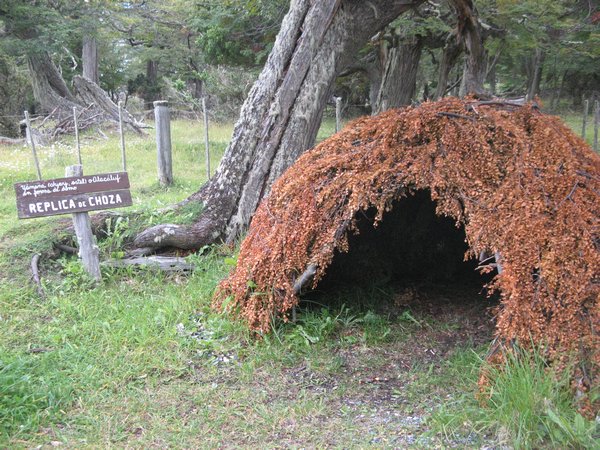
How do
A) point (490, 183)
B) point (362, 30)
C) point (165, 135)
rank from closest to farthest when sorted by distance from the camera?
point (490, 183) → point (362, 30) → point (165, 135)

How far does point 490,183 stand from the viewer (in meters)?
3.81

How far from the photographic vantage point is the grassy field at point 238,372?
319 centimetres

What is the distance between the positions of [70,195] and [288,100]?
7.99 ft

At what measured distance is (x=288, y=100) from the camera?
6.04 m

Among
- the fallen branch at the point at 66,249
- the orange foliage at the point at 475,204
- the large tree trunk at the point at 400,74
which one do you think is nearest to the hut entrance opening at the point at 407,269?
the orange foliage at the point at 475,204

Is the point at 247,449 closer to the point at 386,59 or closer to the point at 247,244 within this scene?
the point at 247,244

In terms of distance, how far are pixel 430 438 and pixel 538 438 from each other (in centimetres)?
57

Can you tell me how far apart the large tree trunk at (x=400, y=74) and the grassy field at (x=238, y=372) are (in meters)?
6.43

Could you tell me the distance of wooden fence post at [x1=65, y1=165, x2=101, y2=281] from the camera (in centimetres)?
538

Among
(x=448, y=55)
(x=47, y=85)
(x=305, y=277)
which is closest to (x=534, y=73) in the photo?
(x=448, y=55)

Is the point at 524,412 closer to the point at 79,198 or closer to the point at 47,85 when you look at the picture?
the point at 79,198

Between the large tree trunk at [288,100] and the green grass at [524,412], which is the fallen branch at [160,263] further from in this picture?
the green grass at [524,412]

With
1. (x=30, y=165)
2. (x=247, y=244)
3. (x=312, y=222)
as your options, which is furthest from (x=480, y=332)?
(x=30, y=165)

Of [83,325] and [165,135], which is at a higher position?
[165,135]
